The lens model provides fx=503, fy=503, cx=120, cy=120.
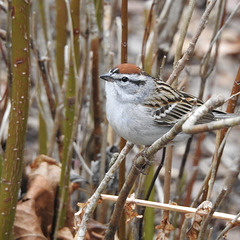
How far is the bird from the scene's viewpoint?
2229 millimetres

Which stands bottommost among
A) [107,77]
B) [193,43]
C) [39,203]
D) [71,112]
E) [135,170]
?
[39,203]

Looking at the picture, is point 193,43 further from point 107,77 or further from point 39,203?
point 39,203

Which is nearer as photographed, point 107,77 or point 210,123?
point 210,123

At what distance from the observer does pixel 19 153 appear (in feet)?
7.05

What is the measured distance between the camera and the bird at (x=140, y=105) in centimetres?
223

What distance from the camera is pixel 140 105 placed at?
2395 mm

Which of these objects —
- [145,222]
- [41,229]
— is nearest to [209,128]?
[145,222]

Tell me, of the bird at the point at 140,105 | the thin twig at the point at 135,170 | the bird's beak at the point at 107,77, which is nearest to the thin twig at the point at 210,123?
the thin twig at the point at 135,170

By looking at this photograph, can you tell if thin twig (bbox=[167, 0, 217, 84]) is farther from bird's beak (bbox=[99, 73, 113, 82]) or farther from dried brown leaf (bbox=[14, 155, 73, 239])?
dried brown leaf (bbox=[14, 155, 73, 239])

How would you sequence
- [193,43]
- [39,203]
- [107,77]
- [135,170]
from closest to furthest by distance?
[135,170] < [193,43] < [107,77] < [39,203]

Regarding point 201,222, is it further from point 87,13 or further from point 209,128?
point 87,13

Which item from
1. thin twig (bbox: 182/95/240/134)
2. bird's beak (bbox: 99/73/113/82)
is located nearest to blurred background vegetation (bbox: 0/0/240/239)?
bird's beak (bbox: 99/73/113/82)

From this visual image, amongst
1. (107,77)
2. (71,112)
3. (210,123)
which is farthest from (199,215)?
(71,112)

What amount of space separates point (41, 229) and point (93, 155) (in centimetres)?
58
